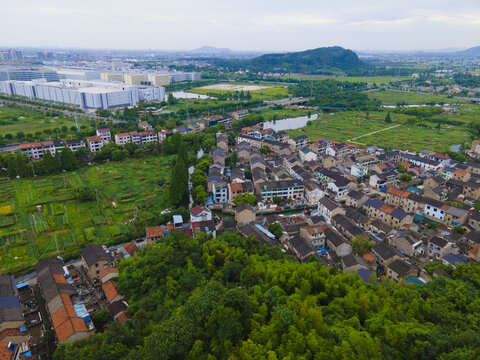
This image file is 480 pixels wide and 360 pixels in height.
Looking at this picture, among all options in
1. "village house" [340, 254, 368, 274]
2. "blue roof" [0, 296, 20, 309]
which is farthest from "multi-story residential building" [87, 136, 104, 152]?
"village house" [340, 254, 368, 274]

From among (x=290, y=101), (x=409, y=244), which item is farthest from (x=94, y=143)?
(x=290, y=101)

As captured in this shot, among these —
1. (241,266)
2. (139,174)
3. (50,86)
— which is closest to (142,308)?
(241,266)

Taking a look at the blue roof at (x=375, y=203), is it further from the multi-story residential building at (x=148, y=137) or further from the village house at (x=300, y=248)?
the multi-story residential building at (x=148, y=137)

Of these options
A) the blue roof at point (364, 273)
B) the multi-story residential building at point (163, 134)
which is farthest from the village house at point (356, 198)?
the multi-story residential building at point (163, 134)

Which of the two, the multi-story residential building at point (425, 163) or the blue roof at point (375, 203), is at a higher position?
the multi-story residential building at point (425, 163)

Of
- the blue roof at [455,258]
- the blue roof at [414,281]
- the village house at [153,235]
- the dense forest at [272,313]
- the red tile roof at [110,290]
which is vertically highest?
the dense forest at [272,313]

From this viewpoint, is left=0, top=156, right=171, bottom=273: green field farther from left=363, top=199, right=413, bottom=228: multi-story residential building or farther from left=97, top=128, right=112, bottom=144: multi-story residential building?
left=363, top=199, right=413, bottom=228: multi-story residential building
